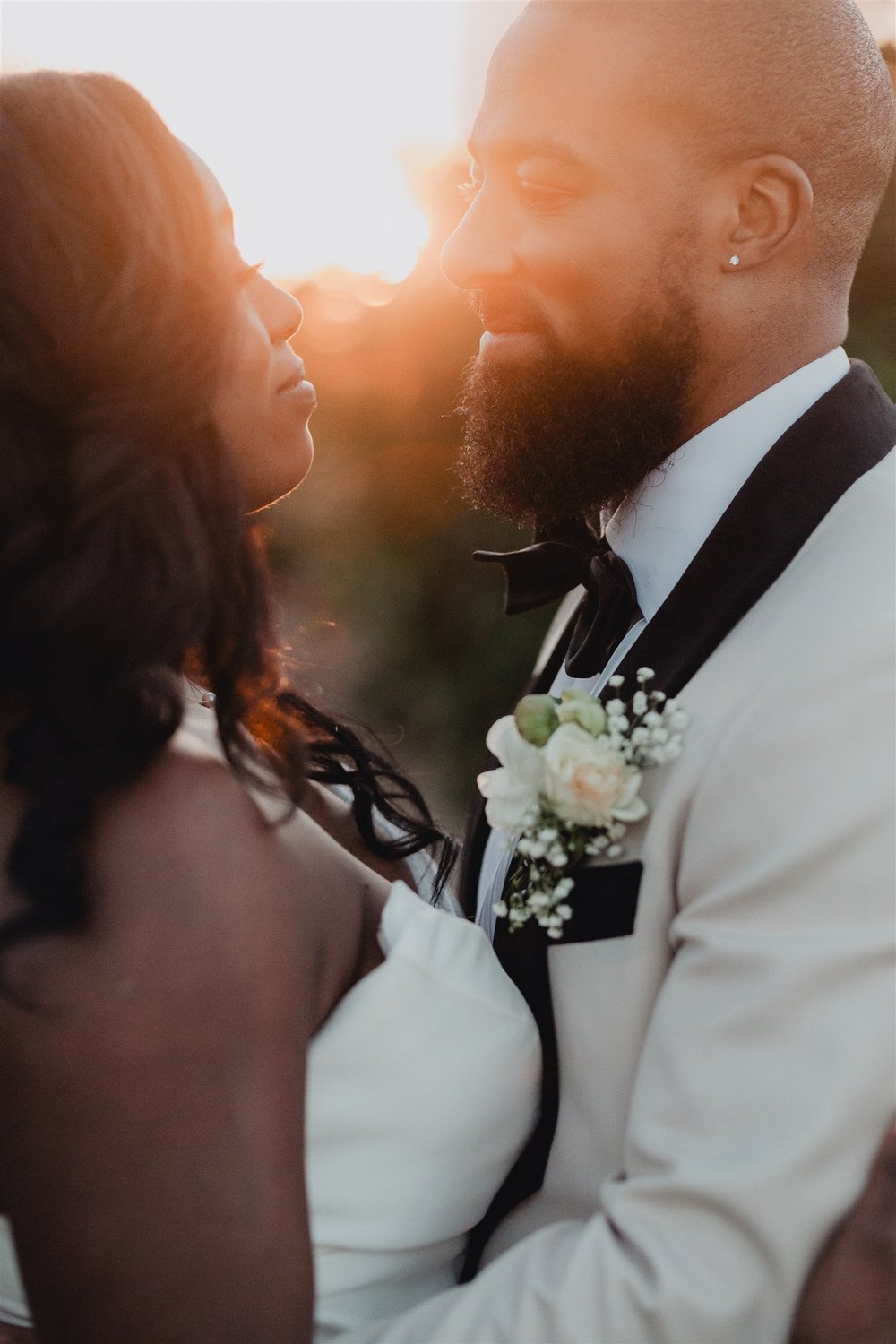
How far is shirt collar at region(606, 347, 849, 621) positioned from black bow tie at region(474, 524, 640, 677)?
8 cm

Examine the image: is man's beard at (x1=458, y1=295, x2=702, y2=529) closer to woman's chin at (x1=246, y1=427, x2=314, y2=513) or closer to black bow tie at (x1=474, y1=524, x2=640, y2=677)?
black bow tie at (x1=474, y1=524, x2=640, y2=677)

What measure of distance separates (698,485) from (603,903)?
971 mm

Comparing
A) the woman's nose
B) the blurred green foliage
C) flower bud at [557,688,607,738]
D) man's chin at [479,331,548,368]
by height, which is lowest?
the blurred green foliage

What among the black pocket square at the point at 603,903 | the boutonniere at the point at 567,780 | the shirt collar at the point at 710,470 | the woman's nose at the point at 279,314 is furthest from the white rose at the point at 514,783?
the woman's nose at the point at 279,314

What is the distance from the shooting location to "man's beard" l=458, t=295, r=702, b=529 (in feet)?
7.87

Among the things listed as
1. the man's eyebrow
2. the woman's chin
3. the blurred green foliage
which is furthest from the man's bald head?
the blurred green foliage

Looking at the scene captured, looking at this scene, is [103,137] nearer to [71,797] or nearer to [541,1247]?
[71,797]

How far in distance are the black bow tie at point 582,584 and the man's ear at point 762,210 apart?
0.70 m

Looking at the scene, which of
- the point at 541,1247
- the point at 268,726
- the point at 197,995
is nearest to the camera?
the point at 197,995

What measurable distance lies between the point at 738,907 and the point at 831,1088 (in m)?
0.28

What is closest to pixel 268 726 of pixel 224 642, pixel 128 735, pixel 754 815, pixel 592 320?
pixel 224 642

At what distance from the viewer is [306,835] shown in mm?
1815

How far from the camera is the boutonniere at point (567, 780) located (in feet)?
5.90

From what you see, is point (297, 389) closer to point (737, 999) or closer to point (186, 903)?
point (186, 903)
